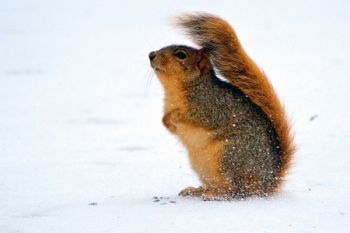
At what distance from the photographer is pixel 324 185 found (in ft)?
13.5

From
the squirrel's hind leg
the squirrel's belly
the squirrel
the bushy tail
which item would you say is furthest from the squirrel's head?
the squirrel's hind leg

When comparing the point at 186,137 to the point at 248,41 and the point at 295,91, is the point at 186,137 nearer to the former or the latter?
the point at 295,91

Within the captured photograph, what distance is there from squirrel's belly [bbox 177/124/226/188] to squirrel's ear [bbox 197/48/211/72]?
0.47m

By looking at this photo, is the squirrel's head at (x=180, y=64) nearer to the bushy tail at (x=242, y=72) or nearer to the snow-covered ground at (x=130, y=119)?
the bushy tail at (x=242, y=72)

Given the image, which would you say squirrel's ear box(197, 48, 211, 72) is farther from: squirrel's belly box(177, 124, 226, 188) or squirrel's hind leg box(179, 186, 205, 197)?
squirrel's hind leg box(179, 186, 205, 197)

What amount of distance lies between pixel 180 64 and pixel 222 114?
1.47 ft

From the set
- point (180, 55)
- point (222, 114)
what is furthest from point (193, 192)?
point (180, 55)

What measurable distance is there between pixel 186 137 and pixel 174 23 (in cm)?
64

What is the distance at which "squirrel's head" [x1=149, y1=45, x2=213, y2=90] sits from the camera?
4133 millimetres

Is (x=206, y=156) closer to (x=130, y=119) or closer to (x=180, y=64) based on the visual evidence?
Result: (x=180, y=64)

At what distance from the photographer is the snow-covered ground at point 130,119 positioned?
3.51 metres

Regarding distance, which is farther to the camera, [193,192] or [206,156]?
[193,192]

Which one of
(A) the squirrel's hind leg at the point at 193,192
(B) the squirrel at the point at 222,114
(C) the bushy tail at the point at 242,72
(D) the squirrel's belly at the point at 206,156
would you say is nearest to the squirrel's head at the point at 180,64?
(B) the squirrel at the point at 222,114

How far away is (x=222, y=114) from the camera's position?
3930 millimetres
